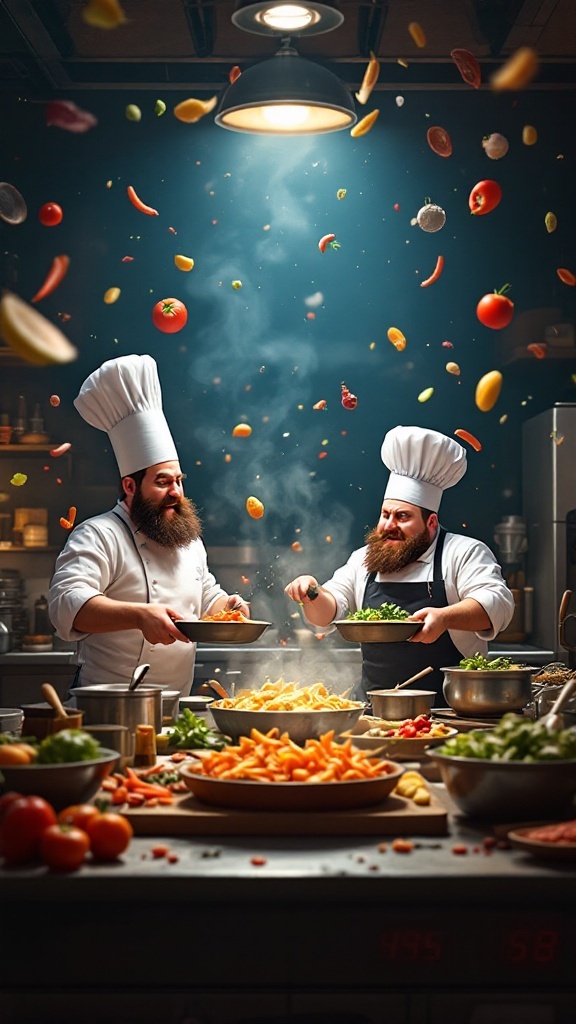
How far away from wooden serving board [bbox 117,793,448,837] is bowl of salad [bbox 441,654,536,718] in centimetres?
107

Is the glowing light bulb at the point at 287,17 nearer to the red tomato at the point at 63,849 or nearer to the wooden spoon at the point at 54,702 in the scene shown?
the wooden spoon at the point at 54,702

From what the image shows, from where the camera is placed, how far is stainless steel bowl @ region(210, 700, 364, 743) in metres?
2.44

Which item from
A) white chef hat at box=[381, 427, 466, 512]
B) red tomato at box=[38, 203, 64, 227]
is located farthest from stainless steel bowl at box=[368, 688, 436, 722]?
red tomato at box=[38, 203, 64, 227]

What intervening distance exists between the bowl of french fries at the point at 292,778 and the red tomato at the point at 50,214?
4368 millimetres

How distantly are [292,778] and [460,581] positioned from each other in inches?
95.0

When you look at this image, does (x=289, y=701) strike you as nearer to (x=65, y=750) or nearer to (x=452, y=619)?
(x=65, y=750)

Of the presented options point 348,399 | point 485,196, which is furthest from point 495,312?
point 348,399

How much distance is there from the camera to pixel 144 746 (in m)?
2.41

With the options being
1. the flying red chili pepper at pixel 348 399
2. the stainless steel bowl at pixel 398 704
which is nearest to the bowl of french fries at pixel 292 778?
the stainless steel bowl at pixel 398 704

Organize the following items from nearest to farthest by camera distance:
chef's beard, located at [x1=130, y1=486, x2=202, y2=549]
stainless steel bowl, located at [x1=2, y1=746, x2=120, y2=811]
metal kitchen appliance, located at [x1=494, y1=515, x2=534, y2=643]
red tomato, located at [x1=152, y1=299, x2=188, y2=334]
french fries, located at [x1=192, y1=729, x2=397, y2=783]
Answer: stainless steel bowl, located at [x1=2, y1=746, x2=120, y2=811]
french fries, located at [x1=192, y1=729, x2=397, y2=783]
chef's beard, located at [x1=130, y1=486, x2=202, y2=549]
red tomato, located at [x1=152, y1=299, x2=188, y2=334]
metal kitchen appliance, located at [x1=494, y1=515, x2=534, y2=643]

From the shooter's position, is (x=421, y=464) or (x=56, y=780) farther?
(x=421, y=464)
